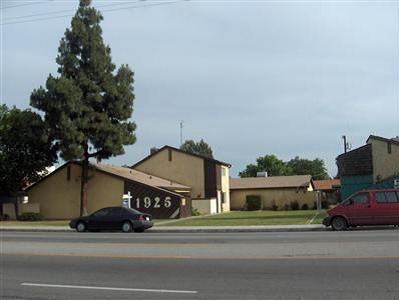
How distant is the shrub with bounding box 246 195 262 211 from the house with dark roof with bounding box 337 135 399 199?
63.5ft

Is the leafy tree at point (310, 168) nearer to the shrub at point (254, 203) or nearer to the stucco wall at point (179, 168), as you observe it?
the shrub at point (254, 203)

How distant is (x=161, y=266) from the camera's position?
12.8 meters

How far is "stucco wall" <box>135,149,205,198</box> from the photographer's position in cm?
5762

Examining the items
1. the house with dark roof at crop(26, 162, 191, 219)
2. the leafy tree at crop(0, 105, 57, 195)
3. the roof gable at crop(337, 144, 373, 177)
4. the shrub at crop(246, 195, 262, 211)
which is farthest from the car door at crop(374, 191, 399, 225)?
the shrub at crop(246, 195, 262, 211)

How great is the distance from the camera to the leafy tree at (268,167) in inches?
4668

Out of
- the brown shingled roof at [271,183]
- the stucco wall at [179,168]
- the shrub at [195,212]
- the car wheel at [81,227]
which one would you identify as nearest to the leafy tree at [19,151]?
the shrub at [195,212]

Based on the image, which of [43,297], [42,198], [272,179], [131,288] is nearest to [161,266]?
[131,288]

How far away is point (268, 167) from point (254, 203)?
56.4 metres

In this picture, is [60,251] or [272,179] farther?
[272,179]

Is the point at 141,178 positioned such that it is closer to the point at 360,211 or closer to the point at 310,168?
the point at 360,211

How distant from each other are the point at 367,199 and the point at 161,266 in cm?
1528

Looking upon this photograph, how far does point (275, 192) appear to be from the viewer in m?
66.8

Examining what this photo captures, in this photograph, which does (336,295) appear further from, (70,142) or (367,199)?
(70,142)

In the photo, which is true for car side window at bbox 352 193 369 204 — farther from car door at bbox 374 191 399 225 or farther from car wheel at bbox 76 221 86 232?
car wheel at bbox 76 221 86 232
